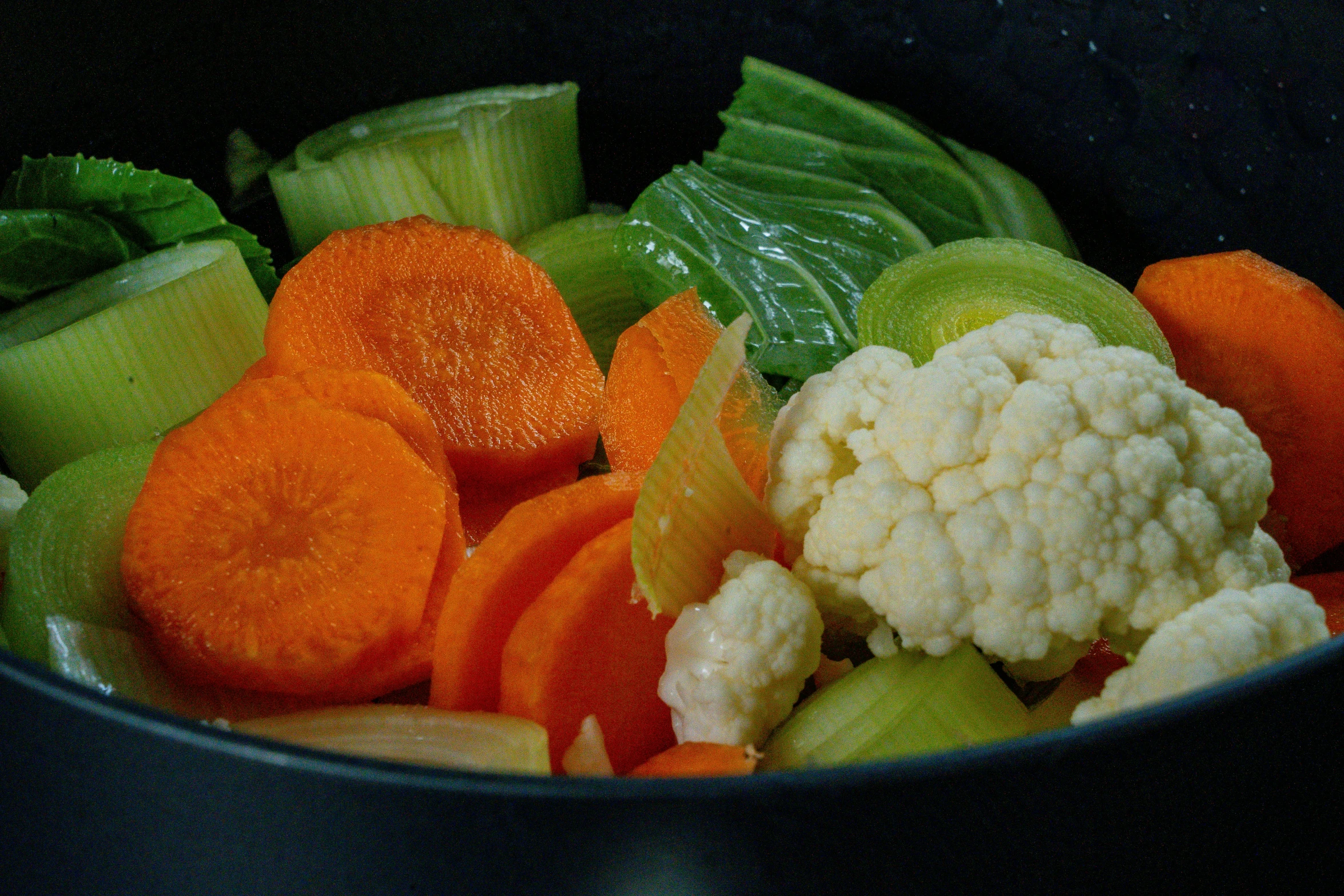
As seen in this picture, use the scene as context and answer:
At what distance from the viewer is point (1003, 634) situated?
0.89 metres

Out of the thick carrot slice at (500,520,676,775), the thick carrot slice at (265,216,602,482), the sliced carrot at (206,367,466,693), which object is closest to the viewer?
the thick carrot slice at (500,520,676,775)

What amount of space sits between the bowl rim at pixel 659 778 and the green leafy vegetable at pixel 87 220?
1003mm

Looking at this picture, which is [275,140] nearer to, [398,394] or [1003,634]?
[398,394]

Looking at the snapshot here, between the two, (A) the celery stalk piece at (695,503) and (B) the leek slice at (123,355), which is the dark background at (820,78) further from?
(A) the celery stalk piece at (695,503)

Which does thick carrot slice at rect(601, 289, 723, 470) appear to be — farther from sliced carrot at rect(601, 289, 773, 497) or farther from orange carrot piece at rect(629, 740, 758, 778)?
orange carrot piece at rect(629, 740, 758, 778)

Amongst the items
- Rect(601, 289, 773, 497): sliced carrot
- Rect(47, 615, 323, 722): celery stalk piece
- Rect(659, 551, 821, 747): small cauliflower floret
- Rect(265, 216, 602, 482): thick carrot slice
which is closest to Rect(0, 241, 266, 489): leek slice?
Rect(265, 216, 602, 482): thick carrot slice

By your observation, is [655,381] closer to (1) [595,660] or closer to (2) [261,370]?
(1) [595,660]

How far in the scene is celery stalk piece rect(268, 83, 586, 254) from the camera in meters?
1.58

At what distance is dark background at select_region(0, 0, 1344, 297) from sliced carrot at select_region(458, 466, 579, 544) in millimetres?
657

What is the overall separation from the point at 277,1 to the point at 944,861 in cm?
154

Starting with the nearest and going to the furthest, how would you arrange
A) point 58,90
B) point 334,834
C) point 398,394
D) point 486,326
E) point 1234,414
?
point 334,834
point 1234,414
point 398,394
point 486,326
point 58,90

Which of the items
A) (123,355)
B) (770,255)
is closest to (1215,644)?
(770,255)

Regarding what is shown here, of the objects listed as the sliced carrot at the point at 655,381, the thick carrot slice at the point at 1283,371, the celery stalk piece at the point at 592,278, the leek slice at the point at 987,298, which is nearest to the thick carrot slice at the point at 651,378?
the sliced carrot at the point at 655,381

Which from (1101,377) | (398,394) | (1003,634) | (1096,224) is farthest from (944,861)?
(1096,224)
